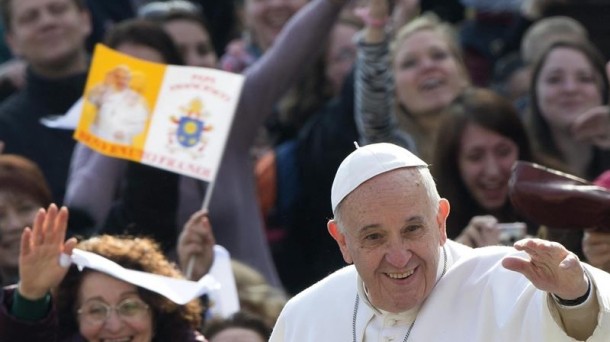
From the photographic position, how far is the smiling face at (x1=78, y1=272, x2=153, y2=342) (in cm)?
696

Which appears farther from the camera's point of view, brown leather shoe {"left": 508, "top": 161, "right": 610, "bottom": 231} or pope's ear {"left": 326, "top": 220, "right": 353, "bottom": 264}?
brown leather shoe {"left": 508, "top": 161, "right": 610, "bottom": 231}

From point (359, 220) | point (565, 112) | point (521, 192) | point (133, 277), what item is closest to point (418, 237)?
point (359, 220)

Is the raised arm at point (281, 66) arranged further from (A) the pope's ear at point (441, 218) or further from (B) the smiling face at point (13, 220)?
(A) the pope's ear at point (441, 218)

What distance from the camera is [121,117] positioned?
8.49 metres

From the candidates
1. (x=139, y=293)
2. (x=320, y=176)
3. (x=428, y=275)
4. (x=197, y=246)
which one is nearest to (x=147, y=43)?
(x=320, y=176)

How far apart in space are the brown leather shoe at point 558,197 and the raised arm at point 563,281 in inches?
49.8

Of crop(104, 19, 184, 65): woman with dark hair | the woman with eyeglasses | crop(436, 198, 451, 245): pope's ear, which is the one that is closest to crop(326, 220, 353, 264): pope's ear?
crop(436, 198, 451, 245): pope's ear

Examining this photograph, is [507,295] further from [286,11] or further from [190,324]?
[286,11]

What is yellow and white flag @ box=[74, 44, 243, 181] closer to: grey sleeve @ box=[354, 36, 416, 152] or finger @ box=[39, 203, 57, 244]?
grey sleeve @ box=[354, 36, 416, 152]

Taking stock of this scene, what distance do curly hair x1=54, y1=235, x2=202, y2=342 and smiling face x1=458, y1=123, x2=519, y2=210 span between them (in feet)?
5.20

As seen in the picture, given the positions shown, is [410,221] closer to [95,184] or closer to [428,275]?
[428,275]

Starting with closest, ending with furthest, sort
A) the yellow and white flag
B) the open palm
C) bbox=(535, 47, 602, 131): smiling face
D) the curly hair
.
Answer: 1. the open palm
2. the curly hair
3. the yellow and white flag
4. bbox=(535, 47, 602, 131): smiling face

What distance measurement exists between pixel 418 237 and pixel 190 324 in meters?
2.02

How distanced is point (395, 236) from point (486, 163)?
308 centimetres
